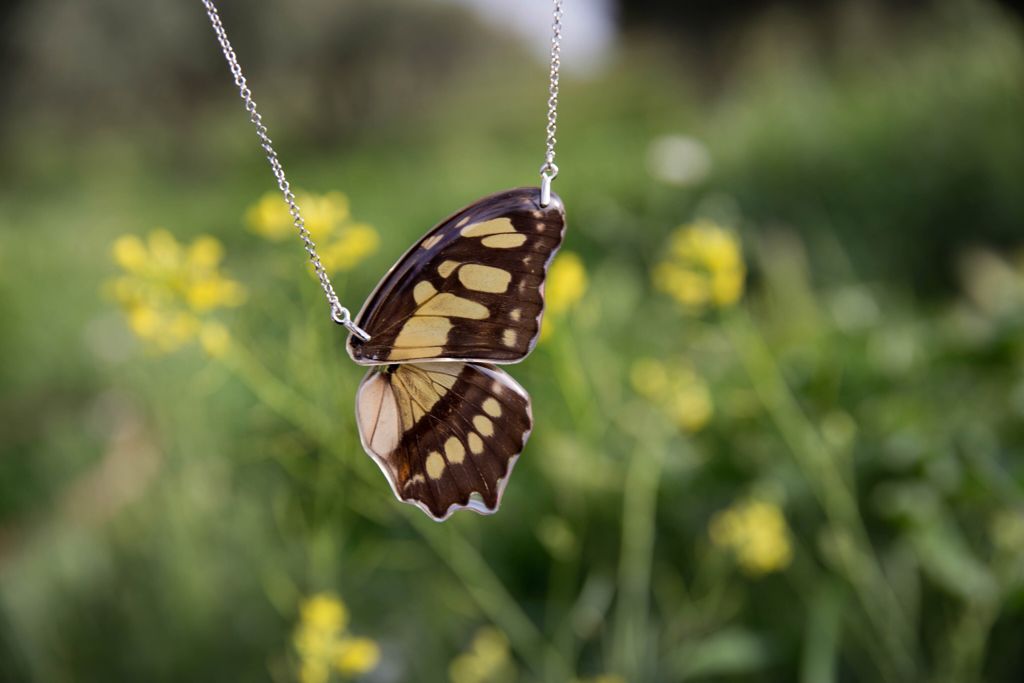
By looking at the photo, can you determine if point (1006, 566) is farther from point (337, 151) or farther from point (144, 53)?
point (144, 53)

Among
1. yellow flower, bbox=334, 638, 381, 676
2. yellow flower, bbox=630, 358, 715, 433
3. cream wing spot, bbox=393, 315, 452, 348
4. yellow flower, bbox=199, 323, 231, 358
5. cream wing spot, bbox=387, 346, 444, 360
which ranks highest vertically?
yellow flower, bbox=199, 323, 231, 358

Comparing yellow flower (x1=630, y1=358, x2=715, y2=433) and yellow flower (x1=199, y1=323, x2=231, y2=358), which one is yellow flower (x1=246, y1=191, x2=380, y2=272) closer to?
yellow flower (x1=199, y1=323, x2=231, y2=358)

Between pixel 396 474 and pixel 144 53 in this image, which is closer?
pixel 396 474

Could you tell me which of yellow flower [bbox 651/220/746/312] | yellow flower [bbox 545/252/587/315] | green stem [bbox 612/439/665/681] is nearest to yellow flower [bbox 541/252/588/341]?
yellow flower [bbox 545/252/587/315]

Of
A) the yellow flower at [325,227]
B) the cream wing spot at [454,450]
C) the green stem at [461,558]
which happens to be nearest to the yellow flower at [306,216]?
the yellow flower at [325,227]

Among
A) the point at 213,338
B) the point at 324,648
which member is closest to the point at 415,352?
the point at 213,338

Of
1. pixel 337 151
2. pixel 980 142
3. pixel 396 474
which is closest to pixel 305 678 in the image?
pixel 396 474

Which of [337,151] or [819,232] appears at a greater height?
[337,151]
